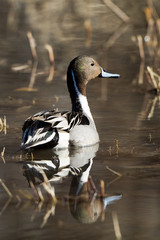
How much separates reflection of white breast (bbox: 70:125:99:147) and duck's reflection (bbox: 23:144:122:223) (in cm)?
7

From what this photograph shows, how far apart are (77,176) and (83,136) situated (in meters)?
1.33

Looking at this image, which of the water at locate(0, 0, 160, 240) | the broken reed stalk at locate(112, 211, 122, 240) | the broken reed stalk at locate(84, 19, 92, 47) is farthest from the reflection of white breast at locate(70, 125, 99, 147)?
the broken reed stalk at locate(84, 19, 92, 47)

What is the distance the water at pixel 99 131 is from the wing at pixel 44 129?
0.52 ft

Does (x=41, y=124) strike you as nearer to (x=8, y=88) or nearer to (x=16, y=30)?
(x=8, y=88)

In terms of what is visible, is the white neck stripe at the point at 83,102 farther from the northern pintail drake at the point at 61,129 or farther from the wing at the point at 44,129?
the wing at the point at 44,129

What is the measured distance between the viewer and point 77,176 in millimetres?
6613

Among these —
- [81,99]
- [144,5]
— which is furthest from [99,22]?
[81,99]

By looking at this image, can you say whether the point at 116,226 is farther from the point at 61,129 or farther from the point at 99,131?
the point at 99,131

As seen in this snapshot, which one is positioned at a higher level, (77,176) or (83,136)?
(77,176)

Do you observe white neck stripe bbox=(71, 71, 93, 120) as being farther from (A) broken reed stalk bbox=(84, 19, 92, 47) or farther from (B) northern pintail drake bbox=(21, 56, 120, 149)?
(A) broken reed stalk bbox=(84, 19, 92, 47)

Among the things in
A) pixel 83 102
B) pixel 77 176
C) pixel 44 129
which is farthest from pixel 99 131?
pixel 77 176

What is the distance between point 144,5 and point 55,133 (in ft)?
44.3

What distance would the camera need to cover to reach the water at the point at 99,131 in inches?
205

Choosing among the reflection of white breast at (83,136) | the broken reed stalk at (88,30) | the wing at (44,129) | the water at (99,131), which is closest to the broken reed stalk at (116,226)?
the water at (99,131)
